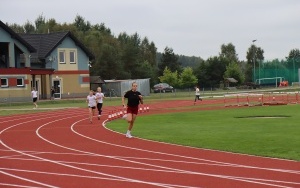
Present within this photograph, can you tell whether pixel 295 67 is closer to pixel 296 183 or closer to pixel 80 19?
pixel 80 19

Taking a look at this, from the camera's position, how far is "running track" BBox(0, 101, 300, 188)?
10.6m

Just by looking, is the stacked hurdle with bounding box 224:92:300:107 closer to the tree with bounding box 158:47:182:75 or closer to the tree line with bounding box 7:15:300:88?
the tree line with bounding box 7:15:300:88

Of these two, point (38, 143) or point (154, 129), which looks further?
point (154, 129)

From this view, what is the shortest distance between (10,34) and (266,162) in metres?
51.1

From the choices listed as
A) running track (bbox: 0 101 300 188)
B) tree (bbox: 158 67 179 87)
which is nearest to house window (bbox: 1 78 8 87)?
running track (bbox: 0 101 300 188)

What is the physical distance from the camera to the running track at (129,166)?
34.8 ft

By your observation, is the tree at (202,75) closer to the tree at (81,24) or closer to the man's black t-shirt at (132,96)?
the tree at (81,24)

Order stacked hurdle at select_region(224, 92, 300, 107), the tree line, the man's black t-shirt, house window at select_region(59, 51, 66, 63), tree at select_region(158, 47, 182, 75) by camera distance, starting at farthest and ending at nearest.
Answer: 1. tree at select_region(158, 47, 182, 75)
2. the tree line
3. house window at select_region(59, 51, 66, 63)
4. stacked hurdle at select_region(224, 92, 300, 107)
5. the man's black t-shirt

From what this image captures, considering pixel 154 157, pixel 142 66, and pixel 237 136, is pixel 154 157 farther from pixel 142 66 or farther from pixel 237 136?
pixel 142 66

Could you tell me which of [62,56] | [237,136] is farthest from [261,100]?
[62,56]

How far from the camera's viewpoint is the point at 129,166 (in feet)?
41.5

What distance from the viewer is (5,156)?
15.3 m

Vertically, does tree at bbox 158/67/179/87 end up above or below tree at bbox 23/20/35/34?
below

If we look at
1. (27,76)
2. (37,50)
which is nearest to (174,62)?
(37,50)
